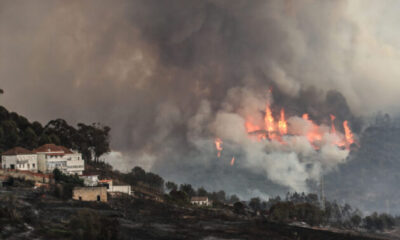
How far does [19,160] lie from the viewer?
116375 millimetres

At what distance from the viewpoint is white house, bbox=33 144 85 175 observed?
12125 cm

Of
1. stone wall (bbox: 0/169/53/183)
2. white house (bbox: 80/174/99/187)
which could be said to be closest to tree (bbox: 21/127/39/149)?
white house (bbox: 80/174/99/187)

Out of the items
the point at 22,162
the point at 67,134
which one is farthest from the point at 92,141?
the point at 22,162

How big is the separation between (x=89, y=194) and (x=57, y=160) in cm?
2791

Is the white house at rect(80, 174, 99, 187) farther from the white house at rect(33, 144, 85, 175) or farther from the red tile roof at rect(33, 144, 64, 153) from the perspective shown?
the red tile roof at rect(33, 144, 64, 153)

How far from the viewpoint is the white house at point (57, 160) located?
4774 inches

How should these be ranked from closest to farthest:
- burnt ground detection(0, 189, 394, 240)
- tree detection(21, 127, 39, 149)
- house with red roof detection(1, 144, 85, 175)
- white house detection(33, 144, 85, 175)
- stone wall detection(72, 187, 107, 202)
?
burnt ground detection(0, 189, 394, 240) < stone wall detection(72, 187, 107, 202) < house with red roof detection(1, 144, 85, 175) < white house detection(33, 144, 85, 175) < tree detection(21, 127, 39, 149)

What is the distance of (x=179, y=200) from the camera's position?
143 metres

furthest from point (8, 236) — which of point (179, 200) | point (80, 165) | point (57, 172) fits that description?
point (179, 200)

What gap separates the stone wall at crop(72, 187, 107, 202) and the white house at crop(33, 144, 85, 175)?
25.6 meters

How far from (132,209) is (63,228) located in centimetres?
3407

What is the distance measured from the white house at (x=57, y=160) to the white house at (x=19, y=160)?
1.65 metres

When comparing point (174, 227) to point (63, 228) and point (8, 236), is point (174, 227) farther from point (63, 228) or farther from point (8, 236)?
point (8, 236)

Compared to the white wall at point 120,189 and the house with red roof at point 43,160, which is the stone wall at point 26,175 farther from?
the white wall at point 120,189
